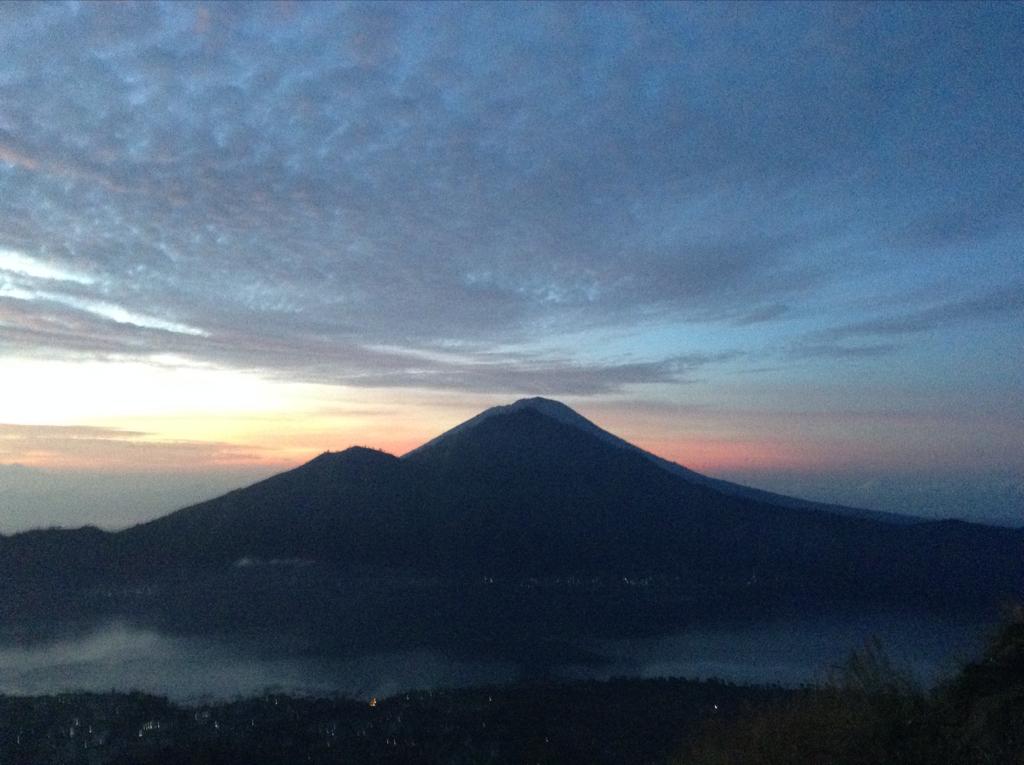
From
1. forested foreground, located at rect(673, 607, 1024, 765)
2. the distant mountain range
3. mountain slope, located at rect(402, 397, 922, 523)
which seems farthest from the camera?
mountain slope, located at rect(402, 397, 922, 523)

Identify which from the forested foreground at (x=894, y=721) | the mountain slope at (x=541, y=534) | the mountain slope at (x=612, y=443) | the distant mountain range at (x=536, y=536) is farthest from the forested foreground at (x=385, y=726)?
the mountain slope at (x=612, y=443)

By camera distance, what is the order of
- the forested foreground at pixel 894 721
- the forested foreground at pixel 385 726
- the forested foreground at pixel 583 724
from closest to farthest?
the forested foreground at pixel 894 721
the forested foreground at pixel 583 724
the forested foreground at pixel 385 726

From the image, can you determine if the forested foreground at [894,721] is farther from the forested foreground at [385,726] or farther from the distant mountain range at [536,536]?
the distant mountain range at [536,536]

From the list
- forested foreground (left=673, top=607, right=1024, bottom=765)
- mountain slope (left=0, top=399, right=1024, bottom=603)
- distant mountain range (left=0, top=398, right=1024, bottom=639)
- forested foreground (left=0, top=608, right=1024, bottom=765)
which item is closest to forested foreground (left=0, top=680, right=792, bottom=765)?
forested foreground (left=0, top=608, right=1024, bottom=765)

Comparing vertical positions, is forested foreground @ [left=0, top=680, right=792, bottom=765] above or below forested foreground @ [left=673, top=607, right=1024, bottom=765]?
below

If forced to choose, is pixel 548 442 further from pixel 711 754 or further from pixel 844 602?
pixel 711 754

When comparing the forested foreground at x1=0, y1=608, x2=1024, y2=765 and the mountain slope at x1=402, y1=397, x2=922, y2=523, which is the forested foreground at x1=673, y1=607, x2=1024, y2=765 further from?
the mountain slope at x1=402, y1=397, x2=922, y2=523

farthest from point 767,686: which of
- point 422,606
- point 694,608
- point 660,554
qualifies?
point 660,554
